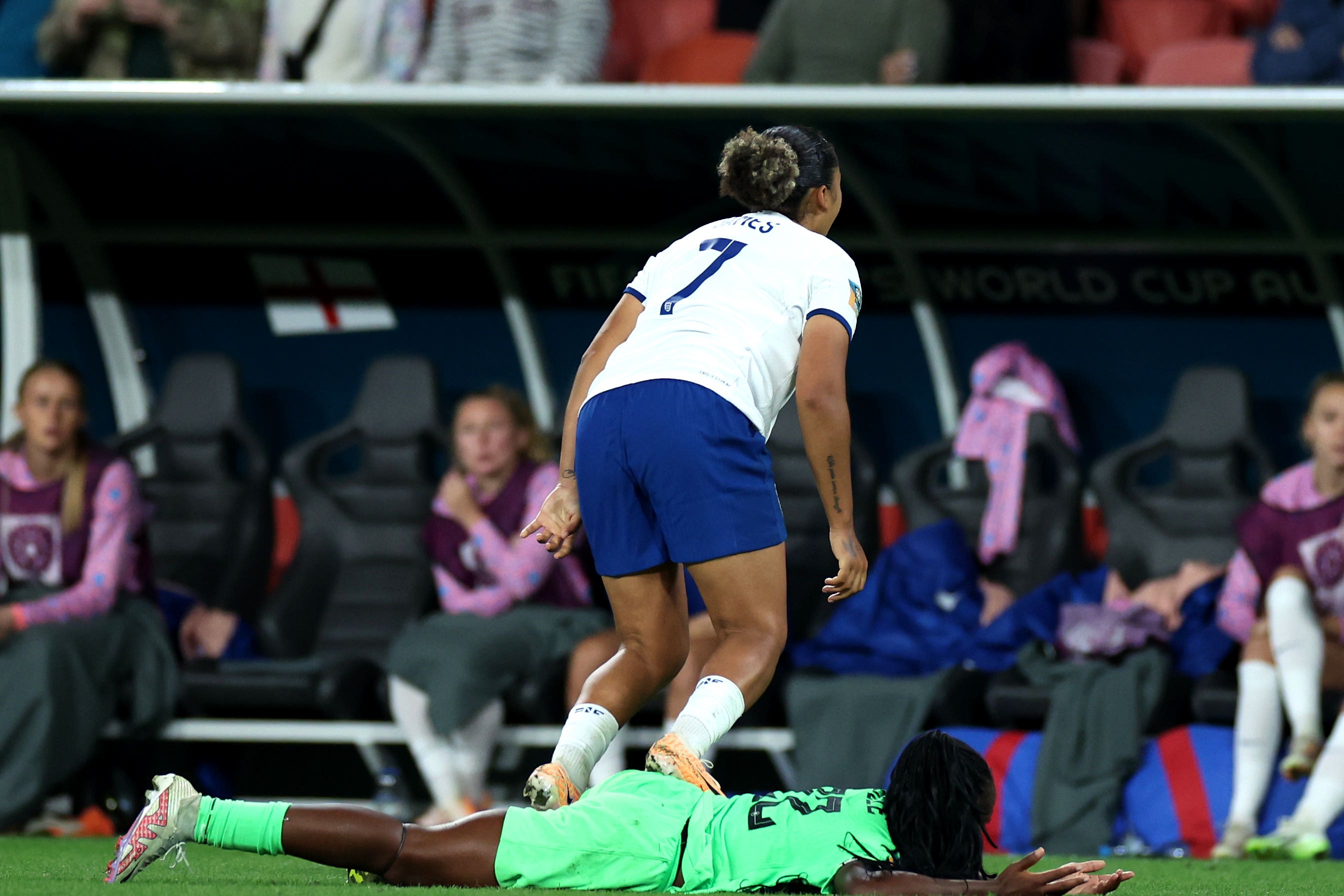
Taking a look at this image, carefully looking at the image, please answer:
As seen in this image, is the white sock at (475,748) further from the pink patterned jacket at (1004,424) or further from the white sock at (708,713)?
the white sock at (708,713)

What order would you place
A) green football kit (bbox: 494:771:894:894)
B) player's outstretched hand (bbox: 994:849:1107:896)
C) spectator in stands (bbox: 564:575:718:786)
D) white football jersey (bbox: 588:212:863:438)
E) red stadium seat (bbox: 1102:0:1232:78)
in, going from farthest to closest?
red stadium seat (bbox: 1102:0:1232:78)
spectator in stands (bbox: 564:575:718:786)
white football jersey (bbox: 588:212:863:438)
green football kit (bbox: 494:771:894:894)
player's outstretched hand (bbox: 994:849:1107:896)

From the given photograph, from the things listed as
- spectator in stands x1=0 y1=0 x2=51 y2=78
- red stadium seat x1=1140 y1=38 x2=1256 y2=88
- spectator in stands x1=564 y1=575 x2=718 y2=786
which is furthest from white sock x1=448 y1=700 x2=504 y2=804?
red stadium seat x1=1140 y1=38 x2=1256 y2=88

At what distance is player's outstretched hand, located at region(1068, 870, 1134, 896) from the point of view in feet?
11.3

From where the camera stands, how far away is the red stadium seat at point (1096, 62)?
7.01 meters

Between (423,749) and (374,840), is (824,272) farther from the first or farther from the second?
(423,749)

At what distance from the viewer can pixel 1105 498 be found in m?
7.01

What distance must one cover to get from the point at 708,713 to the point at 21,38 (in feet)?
16.0

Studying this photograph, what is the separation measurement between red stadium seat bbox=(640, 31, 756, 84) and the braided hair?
4.23m

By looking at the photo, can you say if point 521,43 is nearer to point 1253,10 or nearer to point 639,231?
point 639,231

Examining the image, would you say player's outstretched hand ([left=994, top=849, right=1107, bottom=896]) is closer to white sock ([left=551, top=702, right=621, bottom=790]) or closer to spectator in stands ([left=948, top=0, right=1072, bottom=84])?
white sock ([left=551, top=702, right=621, bottom=790])

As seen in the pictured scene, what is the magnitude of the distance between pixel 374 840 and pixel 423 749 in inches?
110

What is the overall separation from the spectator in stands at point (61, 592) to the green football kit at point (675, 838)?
125 inches

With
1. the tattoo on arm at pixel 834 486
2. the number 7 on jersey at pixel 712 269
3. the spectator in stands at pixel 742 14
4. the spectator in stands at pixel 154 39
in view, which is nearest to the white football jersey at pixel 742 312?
the number 7 on jersey at pixel 712 269

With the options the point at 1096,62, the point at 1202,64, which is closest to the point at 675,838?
the point at 1202,64
